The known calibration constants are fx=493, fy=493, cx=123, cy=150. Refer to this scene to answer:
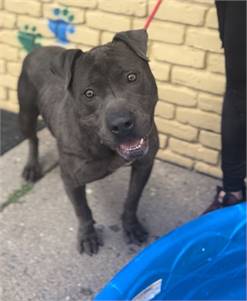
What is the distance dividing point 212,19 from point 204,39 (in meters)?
0.14

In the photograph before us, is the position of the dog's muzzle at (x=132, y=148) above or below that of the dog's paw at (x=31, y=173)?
above

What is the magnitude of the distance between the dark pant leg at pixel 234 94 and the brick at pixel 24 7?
169 centimetres

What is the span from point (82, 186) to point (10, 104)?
189 cm

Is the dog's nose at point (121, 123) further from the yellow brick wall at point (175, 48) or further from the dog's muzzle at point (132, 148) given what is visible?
the yellow brick wall at point (175, 48)

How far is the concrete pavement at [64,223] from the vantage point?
110 inches

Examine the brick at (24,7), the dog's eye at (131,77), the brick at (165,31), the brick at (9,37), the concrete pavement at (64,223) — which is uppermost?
the dog's eye at (131,77)

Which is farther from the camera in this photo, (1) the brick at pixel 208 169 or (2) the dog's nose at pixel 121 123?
(1) the brick at pixel 208 169

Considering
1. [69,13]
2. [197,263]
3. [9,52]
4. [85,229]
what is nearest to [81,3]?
[69,13]

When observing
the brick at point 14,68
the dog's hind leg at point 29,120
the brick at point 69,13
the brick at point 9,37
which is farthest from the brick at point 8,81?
the dog's hind leg at point 29,120

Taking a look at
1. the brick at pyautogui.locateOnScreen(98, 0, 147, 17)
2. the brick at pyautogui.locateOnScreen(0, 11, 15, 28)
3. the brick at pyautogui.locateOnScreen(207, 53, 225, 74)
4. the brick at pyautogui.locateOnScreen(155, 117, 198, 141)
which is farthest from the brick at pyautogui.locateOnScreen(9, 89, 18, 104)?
the brick at pyautogui.locateOnScreen(207, 53, 225, 74)

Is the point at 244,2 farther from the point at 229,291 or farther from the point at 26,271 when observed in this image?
the point at 26,271

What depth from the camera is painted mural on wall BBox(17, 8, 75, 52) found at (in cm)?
378

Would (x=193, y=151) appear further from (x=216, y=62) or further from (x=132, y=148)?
(x=132, y=148)

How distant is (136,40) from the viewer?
2.43 meters
